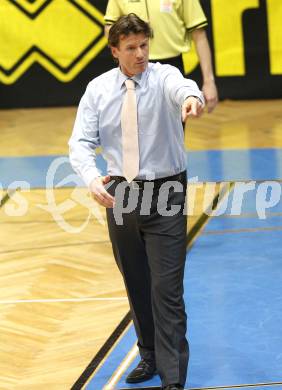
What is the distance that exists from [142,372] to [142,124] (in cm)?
140

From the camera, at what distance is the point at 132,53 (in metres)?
5.05

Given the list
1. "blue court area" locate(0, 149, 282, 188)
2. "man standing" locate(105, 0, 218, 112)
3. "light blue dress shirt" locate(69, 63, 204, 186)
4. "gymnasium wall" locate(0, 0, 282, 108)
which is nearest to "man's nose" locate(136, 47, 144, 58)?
"light blue dress shirt" locate(69, 63, 204, 186)

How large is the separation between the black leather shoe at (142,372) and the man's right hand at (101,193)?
1.06 m

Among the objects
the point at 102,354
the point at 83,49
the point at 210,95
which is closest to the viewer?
the point at 102,354

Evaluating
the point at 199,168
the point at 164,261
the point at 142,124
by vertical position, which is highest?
the point at 142,124

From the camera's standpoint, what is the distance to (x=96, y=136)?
5.21 m

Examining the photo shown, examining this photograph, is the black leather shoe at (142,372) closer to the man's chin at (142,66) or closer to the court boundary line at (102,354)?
the court boundary line at (102,354)

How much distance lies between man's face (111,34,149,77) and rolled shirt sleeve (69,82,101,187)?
0.80 feet

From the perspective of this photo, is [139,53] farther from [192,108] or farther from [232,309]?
[232,309]

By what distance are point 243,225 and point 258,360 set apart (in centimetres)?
272

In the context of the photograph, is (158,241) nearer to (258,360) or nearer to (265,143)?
(258,360)

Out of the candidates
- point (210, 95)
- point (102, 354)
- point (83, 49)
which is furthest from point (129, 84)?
point (83, 49)

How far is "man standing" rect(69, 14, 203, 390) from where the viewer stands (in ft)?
16.7

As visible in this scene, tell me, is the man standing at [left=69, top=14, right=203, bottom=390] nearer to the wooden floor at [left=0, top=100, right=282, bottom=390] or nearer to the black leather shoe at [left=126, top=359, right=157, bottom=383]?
the black leather shoe at [left=126, top=359, right=157, bottom=383]
